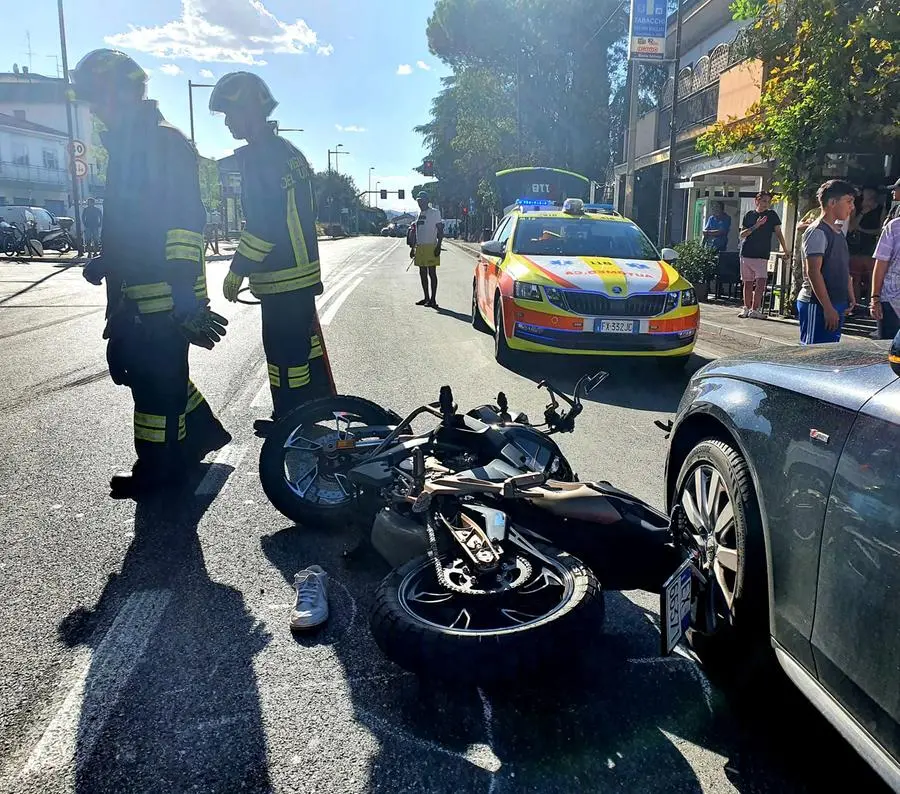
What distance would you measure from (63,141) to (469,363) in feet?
233

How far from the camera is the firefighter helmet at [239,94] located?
4.45 meters

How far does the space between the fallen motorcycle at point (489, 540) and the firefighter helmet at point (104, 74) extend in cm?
202

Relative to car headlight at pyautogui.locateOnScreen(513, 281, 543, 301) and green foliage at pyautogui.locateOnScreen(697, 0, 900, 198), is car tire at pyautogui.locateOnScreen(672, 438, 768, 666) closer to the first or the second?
car headlight at pyautogui.locateOnScreen(513, 281, 543, 301)

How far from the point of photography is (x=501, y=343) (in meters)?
8.73

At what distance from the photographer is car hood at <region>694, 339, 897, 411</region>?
216 centimetres

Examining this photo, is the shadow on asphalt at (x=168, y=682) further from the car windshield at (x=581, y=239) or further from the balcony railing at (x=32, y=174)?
the balcony railing at (x=32, y=174)

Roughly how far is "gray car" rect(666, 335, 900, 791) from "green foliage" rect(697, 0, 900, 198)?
328 inches

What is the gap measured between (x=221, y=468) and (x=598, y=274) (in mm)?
4461

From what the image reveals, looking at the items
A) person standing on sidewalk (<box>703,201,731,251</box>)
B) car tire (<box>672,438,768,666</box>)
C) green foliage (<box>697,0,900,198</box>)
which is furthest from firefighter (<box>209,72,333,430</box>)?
person standing on sidewalk (<box>703,201,731,251</box>)

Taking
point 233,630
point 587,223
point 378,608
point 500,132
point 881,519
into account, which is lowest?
point 233,630

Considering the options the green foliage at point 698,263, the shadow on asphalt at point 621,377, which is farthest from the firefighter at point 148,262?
the green foliage at point 698,263

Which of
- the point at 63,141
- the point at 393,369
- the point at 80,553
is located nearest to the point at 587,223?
the point at 393,369

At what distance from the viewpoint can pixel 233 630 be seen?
3.12 metres

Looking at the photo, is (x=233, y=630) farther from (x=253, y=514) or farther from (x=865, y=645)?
(x=865, y=645)
